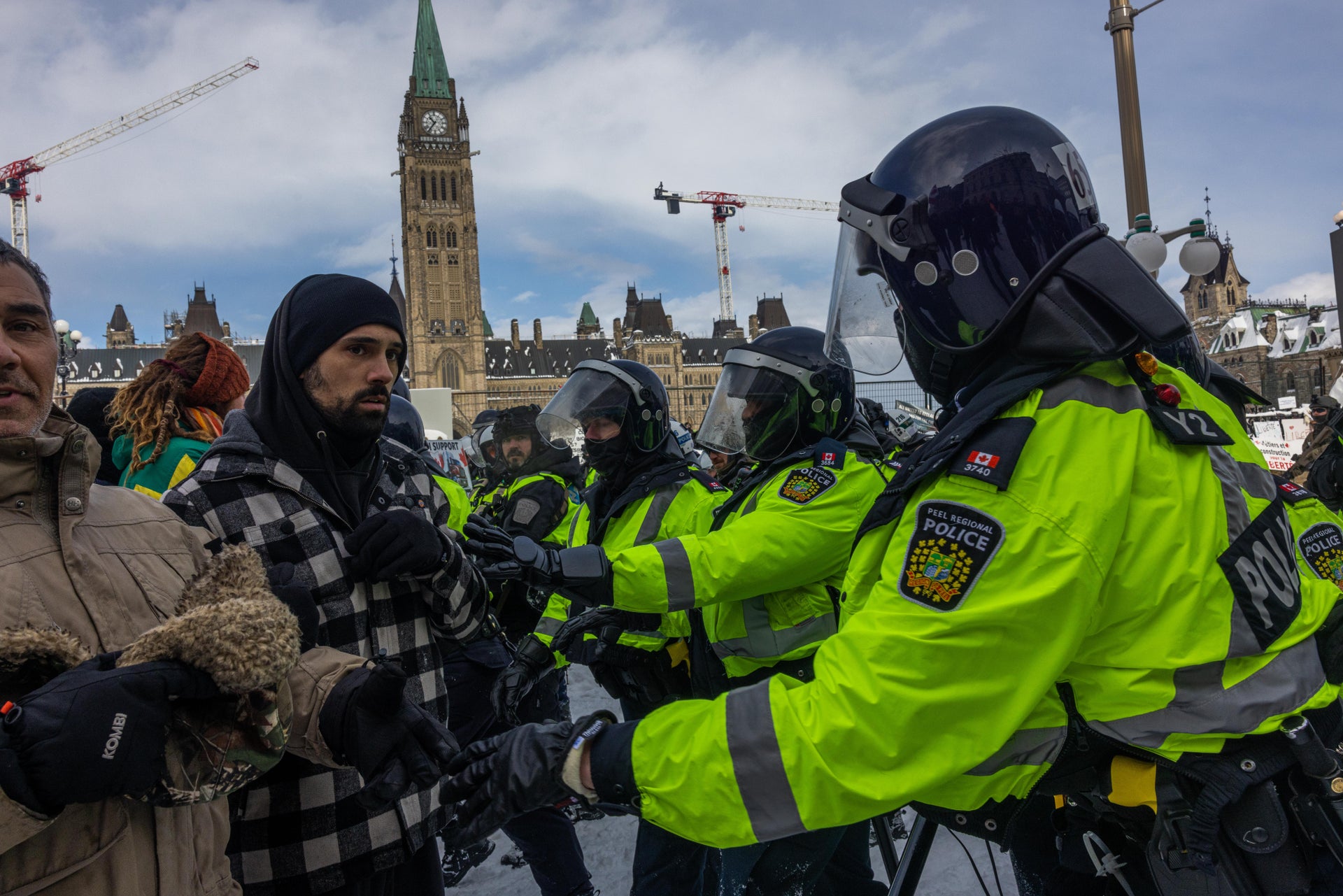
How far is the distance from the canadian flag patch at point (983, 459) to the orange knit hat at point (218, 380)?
3.10 meters

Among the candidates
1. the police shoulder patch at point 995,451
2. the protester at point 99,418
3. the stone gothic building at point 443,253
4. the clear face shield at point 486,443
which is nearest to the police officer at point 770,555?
the police shoulder patch at point 995,451

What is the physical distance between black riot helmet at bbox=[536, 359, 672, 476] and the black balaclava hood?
5.04 feet

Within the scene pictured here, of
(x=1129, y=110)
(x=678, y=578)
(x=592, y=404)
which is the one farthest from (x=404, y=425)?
(x=1129, y=110)

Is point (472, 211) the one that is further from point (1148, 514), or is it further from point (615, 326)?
point (1148, 514)

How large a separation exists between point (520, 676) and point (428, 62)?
9964 cm

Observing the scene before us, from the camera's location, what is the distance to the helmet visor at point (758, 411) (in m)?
3.52

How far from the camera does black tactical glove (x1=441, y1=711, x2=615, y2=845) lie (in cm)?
149

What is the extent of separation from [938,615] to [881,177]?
1.01 meters

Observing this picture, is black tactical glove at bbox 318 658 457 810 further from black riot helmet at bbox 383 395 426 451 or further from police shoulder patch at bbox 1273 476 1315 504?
black riot helmet at bbox 383 395 426 451

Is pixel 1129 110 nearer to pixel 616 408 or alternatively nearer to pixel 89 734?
pixel 616 408

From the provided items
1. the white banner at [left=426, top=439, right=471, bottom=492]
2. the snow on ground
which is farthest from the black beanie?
the white banner at [left=426, top=439, right=471, bottom=492]

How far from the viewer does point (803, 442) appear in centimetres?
356

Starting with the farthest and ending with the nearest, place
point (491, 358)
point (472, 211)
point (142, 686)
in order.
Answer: point (491, 358), point (472, 211), point (142, 686)

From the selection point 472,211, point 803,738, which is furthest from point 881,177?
point 472,211
